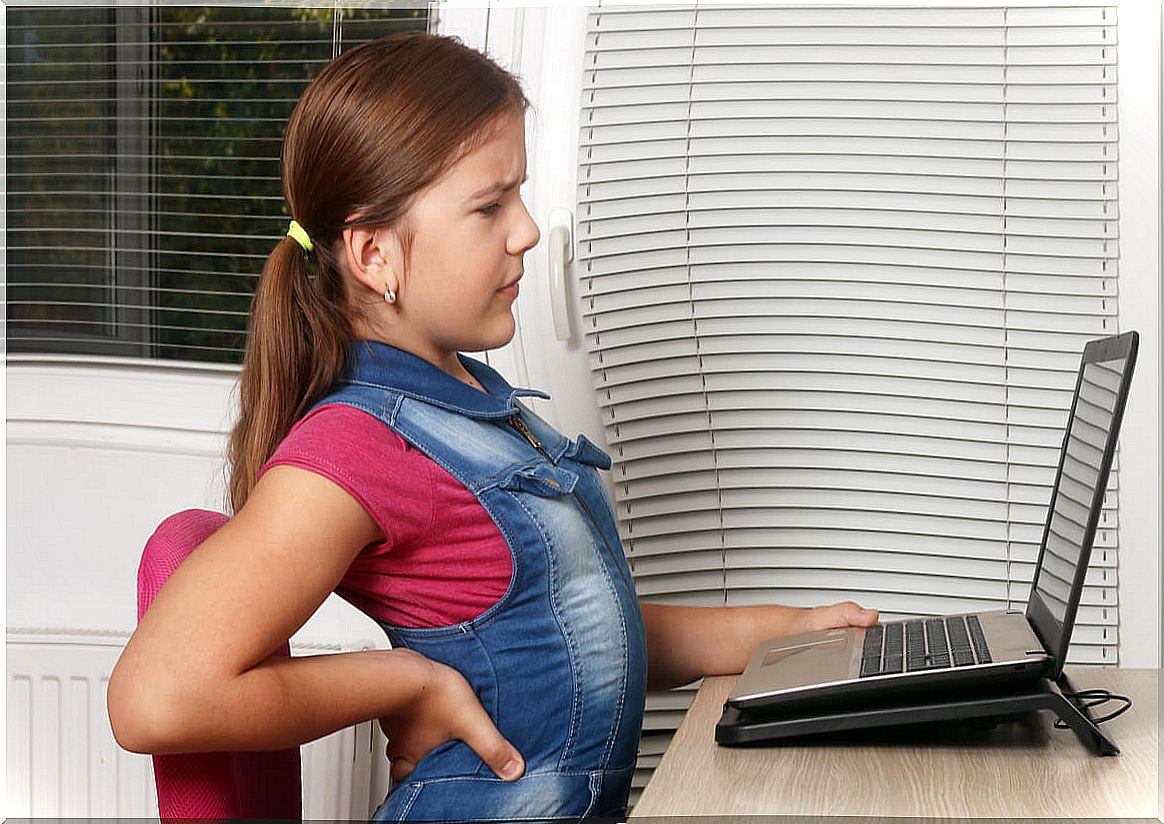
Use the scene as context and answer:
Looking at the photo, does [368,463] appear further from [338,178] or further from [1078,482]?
[1078,482]

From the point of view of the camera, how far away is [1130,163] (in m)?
1.39

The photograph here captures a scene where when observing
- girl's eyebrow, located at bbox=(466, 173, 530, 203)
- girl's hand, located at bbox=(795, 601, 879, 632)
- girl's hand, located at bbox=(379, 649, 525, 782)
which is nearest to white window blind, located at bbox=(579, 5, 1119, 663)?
girl's hand, located at bbox=(795, 601, 879, 632)

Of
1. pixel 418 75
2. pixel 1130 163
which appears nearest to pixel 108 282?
pixel 418 75

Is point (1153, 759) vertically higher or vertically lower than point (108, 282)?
lower

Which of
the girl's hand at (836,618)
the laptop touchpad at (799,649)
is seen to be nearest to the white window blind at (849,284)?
the girl's hand at (836,618)

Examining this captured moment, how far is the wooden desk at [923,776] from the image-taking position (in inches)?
27.2

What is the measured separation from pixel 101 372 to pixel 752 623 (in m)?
1.12

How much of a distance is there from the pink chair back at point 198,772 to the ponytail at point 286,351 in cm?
9

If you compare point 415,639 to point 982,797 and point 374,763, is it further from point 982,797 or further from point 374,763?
point 374,763

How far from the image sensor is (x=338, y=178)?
0.91 meters

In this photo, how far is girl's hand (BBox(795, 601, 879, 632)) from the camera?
110 cm

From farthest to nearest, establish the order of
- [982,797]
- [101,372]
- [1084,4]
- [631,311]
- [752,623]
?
[101,372], [631,311], [1084,4], [752,623], [982,797]

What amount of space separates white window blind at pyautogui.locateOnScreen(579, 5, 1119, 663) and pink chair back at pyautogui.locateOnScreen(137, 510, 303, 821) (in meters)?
0.78

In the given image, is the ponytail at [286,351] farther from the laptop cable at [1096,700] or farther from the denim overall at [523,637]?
the laptop cable at [1096,700]
